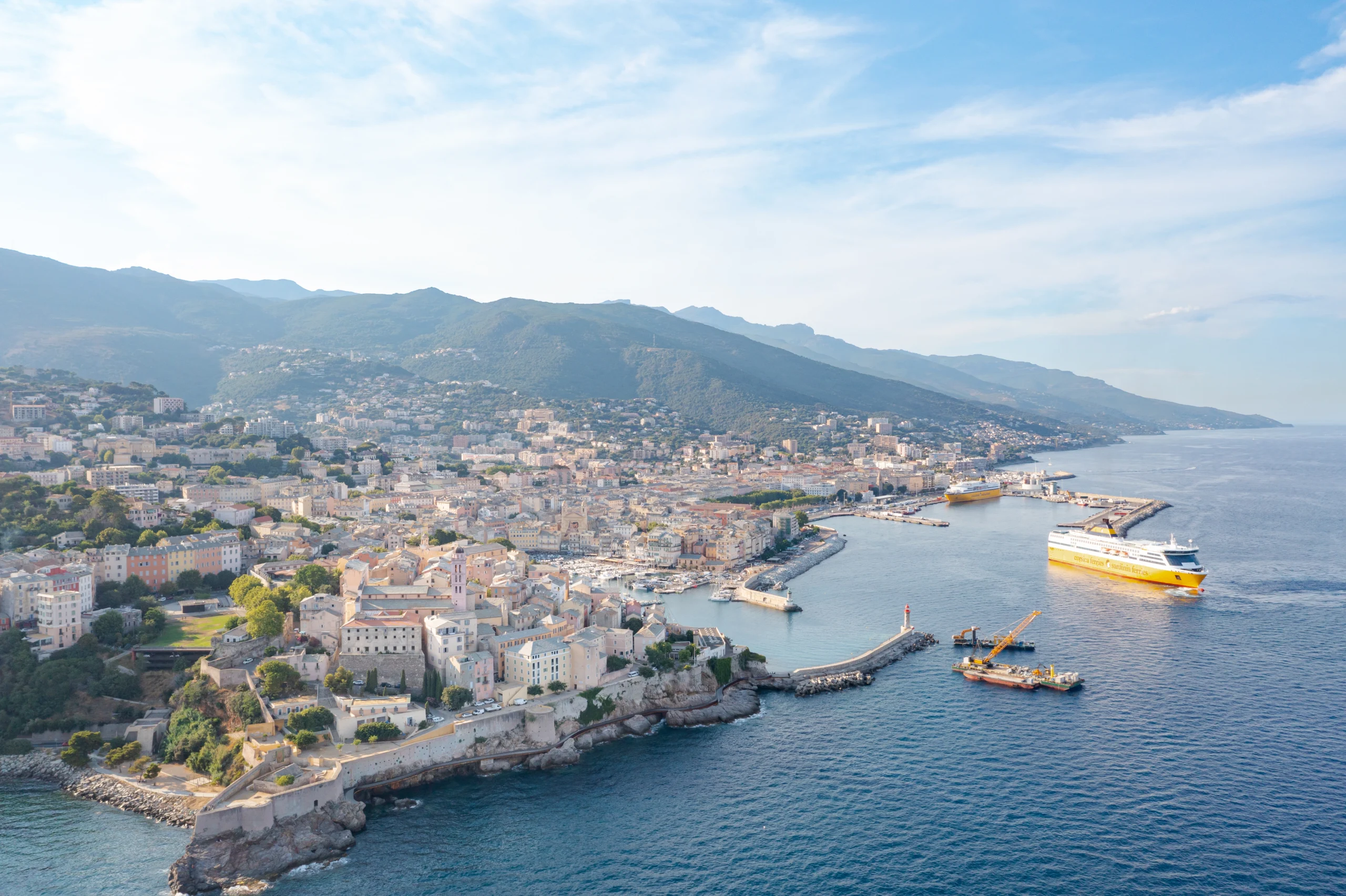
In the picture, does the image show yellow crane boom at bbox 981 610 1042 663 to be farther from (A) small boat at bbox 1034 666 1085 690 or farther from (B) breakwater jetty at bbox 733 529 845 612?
(B) breakwater jetty at bbox 733 529 845 612

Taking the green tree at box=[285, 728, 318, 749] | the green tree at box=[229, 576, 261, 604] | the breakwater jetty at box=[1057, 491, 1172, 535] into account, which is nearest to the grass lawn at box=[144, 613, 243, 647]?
the green tree at box=[229, 576, 261, 604]

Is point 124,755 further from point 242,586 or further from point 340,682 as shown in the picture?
point 242,586

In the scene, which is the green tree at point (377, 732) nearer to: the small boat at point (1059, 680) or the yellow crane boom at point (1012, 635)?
the yellow crane boom at point (1012, 635)

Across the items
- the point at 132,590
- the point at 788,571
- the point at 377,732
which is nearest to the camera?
the point at 377,732

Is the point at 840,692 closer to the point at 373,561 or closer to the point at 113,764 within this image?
the point at 373,561

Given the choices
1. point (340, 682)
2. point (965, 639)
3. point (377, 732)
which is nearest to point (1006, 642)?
point (965, 639)
